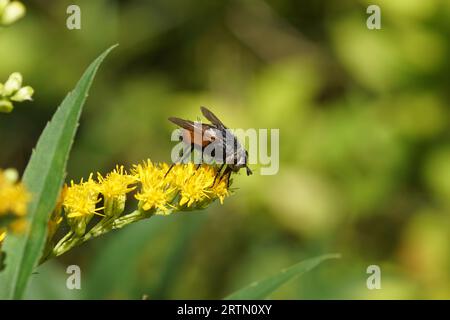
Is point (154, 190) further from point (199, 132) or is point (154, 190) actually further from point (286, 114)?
point (286, 114)

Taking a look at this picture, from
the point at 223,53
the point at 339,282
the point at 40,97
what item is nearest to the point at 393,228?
the point at 339,282

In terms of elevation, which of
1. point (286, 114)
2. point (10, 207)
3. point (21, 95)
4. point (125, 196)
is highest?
point (286, 114)

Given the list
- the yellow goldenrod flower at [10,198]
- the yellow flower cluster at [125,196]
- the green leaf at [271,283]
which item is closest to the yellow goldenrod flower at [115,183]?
the yellow flower cluster at [125,196]

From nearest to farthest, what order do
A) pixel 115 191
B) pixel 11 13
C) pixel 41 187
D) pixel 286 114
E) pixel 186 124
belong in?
1. pixel 41 187
2. pixel 11 13
3. pixel 115 191
4. pixel 186 124
5. pixel 286 114

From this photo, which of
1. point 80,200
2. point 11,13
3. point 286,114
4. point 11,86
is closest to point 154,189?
point 80,200

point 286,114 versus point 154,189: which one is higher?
point 286,114
